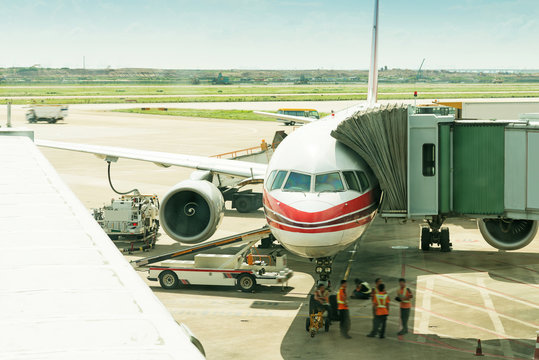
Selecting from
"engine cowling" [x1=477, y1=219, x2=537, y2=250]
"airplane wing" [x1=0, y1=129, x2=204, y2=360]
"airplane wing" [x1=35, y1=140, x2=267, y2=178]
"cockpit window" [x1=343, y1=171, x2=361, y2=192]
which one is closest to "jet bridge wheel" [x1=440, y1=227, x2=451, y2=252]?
"engine cowling" [x1=477, y1=219, x2=537, y2=250]

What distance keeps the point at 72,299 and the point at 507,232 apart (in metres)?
19.6

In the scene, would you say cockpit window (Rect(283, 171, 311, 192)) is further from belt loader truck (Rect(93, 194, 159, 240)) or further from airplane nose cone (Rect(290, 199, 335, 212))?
belt loader truck (Rect(93, 194, 159, 240))

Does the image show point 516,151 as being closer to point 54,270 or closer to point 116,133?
point 54,270

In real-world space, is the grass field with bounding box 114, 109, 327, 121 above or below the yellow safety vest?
above

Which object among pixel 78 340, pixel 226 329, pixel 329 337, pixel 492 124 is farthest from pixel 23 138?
pixel 78 340

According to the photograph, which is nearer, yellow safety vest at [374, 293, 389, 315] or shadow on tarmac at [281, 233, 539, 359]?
shadow on tarmac at [281, 233, 539, 359]

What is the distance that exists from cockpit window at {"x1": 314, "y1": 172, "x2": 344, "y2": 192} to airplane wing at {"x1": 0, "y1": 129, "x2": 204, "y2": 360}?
8917 mm

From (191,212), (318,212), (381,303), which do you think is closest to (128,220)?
(191,212)

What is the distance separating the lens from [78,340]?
5.09 meters

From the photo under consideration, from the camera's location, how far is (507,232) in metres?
23.1

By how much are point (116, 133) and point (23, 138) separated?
59703mm

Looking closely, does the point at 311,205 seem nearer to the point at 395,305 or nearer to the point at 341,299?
the point at 341,299

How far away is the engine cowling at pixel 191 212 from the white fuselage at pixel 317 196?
5154 millimetres

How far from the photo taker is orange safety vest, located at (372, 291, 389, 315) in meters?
17.2
